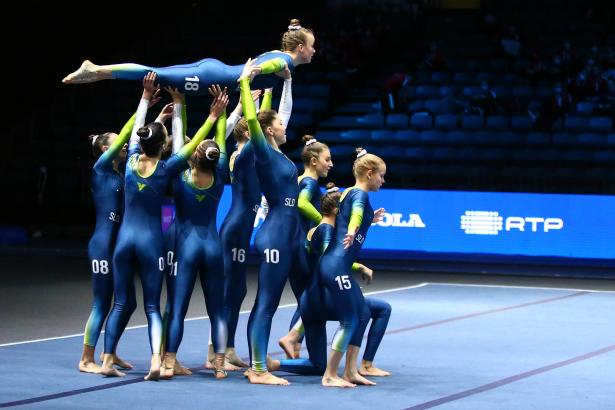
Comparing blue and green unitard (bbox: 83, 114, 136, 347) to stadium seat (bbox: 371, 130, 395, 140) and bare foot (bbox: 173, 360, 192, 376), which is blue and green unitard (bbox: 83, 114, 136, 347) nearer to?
bare foot (bbox: 173, 360, 192, 376)

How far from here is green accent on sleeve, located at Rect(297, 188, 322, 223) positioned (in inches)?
372

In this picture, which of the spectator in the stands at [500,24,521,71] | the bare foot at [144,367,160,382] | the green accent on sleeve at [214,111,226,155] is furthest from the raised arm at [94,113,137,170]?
the spectator in the stands at [500,24,521,71]

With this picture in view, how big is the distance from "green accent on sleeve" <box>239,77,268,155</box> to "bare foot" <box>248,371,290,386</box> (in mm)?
1540

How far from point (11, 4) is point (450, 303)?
48.7 feet

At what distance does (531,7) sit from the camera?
26391 mm

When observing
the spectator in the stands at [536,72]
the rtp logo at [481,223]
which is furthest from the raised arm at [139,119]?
the spectator in the stands at [536,72]

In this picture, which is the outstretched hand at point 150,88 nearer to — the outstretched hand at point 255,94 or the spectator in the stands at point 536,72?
the outstretched hand at point 255,94

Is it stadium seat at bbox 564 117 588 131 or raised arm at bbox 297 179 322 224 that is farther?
stadium seat at bbox 564 117 588 131

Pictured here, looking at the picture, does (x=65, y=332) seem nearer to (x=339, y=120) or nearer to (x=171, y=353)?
(x=171, y=353)

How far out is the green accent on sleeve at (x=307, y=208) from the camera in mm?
9461

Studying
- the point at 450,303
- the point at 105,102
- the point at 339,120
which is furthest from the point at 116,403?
the point at 105,102

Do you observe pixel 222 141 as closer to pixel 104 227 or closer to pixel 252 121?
pixel 252 121

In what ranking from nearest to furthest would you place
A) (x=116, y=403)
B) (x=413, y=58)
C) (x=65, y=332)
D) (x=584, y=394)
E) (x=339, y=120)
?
(x=116, y=403) → (x=584, y=394) → (x=65, y=332) → (x=339, y=120) → (x=413, y=58)

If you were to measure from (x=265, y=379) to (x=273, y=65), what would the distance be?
7.32 feet
